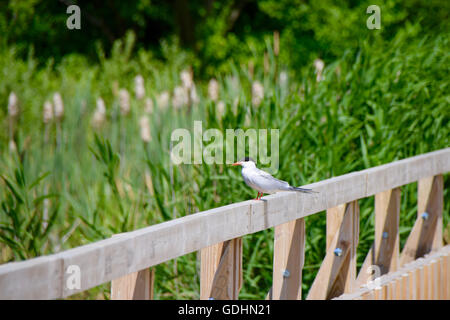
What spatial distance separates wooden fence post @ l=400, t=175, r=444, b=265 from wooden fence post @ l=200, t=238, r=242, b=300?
1.22 metres

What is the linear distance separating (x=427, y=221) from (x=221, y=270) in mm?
1457

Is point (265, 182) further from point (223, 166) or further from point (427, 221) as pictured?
point (427, 221)

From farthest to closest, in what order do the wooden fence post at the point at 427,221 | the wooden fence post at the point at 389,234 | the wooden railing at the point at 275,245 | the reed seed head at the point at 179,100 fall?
the reed seed head at the point at 179,100
the wooden fence post at the point at 427,221
the wooden fence post at the point at 389,234
the wooden railing at the point at 275,245

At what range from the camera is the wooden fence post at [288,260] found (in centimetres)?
214

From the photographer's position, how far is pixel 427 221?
2979 millimetres

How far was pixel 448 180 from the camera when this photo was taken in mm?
3566

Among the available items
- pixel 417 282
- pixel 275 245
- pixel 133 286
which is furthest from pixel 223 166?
pixel 133 286

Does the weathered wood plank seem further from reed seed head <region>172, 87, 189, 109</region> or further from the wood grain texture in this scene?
reed seed head <region>172, 87, 189, 109</region>

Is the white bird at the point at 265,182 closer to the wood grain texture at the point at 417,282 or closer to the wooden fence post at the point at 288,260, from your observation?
the wooden fence post at the point at 288,260

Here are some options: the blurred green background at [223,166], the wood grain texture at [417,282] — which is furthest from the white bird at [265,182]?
the blurred green background at [223,166]

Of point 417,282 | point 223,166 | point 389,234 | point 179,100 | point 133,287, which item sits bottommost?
point 133,287

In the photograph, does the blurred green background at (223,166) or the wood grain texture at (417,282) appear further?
the blurred green background at (223,166)

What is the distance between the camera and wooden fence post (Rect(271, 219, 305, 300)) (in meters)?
A: 2.14
